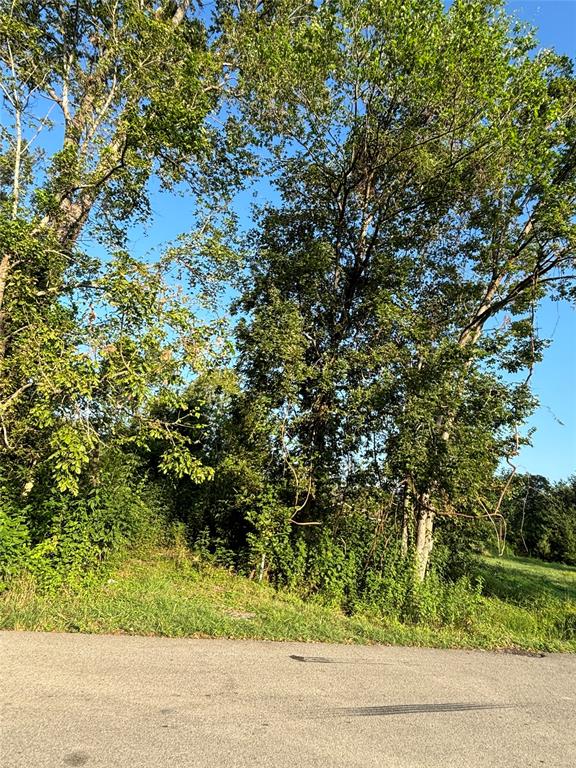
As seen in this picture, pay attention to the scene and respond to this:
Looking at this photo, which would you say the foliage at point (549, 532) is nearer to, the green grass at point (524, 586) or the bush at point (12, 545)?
the green grass at point (524, 586)

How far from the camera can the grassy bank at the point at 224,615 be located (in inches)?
247

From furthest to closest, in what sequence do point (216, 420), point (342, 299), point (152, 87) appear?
1. point (216, 420)
2. point (342, 299)
3. point (152, 87)

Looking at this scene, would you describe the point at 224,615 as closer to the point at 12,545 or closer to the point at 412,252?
the point at 12,545

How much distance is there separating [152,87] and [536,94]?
25.5ft

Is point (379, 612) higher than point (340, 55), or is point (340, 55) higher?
point (340, 55)

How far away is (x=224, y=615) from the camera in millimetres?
7426

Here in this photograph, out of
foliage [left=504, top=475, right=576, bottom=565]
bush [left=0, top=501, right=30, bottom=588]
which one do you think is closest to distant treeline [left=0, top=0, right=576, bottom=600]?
bush [left=0, top=501, right=30, bottom=588]

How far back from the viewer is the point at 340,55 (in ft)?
33.6

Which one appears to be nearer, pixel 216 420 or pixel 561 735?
pixel 561 735

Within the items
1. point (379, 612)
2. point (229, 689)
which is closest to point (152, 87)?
point (229, 689)

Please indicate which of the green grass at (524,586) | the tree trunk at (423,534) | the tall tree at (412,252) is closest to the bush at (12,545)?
the tall tree at (412,252)

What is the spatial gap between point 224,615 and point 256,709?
→ 11.4 ft

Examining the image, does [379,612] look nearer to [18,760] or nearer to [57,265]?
[18,760]

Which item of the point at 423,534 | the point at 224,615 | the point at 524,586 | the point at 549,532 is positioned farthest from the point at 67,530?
the point at 549,532
